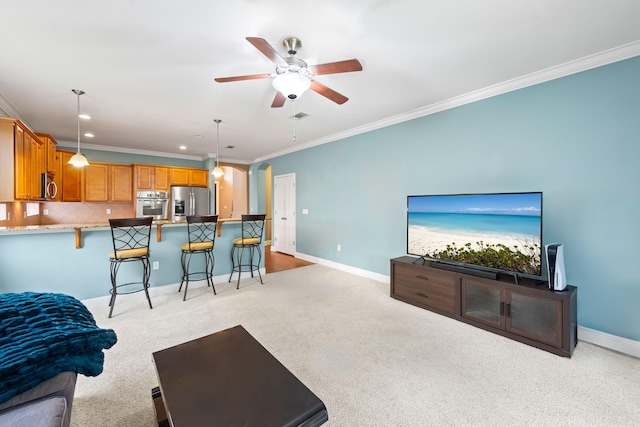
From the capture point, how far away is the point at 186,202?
6426 millimetres

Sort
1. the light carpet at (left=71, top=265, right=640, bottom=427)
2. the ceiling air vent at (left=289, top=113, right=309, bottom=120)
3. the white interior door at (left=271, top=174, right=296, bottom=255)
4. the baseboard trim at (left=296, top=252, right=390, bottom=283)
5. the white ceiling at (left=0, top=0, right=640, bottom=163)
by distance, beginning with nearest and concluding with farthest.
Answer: the light carpet at (left=71, top=265, right=640, bottom=427), the white ceiling at (left=0, top=0, right=640, bottom=163), the ceiling air vent at (left=289, top=113, right=309, bottom=120), the baseboard trim at (left=296, top=252, right=390, bottom=283), the white interior door at (left=271, top=174, right=296, bottom=255)

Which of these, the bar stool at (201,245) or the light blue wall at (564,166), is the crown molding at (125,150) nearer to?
the bar stool at (201,245)

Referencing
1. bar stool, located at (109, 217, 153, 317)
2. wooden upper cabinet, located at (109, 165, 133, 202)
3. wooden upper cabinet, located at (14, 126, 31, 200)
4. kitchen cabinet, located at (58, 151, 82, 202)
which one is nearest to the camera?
wooden upper cabinet, located at (14, 126, 31, 200)

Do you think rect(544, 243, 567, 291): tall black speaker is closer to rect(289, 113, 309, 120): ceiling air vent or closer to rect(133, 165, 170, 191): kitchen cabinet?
rect(289, 113, 309, 120): ceiling air vent

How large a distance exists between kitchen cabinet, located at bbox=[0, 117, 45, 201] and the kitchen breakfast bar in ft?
1.33

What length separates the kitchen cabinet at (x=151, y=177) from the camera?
5.94 metres

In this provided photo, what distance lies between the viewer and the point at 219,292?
382 cm

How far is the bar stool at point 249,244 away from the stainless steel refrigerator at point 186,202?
2.50 m

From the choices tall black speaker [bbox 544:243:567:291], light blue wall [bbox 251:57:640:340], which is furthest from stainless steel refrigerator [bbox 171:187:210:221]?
tall black speaker [bbox 544:243:567:291]

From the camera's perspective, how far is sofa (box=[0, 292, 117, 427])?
90 centimetres

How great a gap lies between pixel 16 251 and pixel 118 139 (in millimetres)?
3053

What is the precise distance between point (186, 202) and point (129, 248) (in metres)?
3.12

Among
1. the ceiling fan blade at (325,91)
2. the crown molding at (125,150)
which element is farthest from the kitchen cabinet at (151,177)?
the ceiling fan blade at (325,91)

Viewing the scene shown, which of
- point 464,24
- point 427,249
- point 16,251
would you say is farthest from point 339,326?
point 16,251
